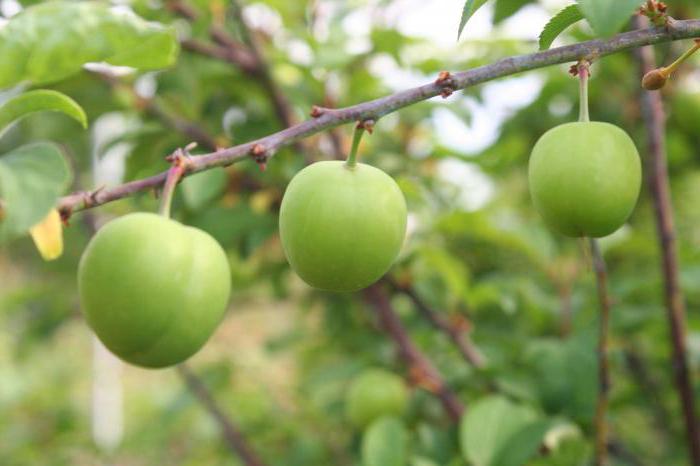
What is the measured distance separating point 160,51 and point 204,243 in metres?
0.21

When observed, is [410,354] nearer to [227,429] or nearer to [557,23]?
[227,429]

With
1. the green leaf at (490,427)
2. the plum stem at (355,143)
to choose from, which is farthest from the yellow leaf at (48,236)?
the green leaf at (490,427)

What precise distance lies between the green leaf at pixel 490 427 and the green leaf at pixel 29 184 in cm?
70

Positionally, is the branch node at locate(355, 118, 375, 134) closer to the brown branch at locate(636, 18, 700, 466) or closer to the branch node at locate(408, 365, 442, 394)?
the brown branch at locate(636, 18, 700, 466)

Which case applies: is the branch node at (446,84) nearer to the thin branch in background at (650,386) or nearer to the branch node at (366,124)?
the branch node at (366,124)

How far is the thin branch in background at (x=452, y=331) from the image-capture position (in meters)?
1.32

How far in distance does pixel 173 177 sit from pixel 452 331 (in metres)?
→ 0.85

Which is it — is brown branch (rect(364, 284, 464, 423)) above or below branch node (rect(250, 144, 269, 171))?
below

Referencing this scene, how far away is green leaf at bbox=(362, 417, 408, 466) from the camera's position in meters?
0.98

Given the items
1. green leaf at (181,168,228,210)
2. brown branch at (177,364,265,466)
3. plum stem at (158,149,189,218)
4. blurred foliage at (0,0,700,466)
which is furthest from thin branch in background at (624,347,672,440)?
plum stem at (158,149,189,218)

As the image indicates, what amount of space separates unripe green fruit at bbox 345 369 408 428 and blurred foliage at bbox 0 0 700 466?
0.07m

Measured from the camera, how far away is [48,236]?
65 centimetres

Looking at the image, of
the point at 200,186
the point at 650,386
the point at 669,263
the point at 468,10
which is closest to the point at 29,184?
the point at 468,10

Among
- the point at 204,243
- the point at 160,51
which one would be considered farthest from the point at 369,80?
the point at 204,243
